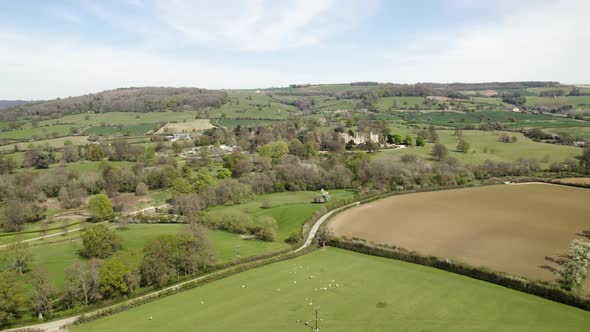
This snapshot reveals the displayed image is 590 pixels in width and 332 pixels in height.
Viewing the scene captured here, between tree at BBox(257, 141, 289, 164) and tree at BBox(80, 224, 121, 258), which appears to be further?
tree at BBox(257, 141, 289, 164)

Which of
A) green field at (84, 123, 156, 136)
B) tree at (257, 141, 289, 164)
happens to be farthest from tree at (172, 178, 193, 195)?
green field at (84, 123, 156, 136)

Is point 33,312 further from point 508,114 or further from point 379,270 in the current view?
point 508,114

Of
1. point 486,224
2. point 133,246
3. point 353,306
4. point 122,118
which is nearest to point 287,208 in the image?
point 133,246

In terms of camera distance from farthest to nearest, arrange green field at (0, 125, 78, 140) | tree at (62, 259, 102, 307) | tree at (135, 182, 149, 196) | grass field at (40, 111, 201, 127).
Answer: grass field at (40, 111, 201, 127) < green field at (0, 125, 78, 140) < tree at (135, 182, 149, 196) < tree at (62, 259, 102, 307)

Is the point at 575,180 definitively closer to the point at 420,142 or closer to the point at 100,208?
the point at 420,142

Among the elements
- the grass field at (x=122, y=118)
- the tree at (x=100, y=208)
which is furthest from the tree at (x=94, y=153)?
the grass field at (x=122, y=118)

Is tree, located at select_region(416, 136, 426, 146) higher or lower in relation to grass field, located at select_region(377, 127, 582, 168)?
higher

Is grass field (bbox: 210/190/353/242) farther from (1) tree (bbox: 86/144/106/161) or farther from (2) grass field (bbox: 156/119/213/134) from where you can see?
(2) grass field (bbox: 156/119/213/134)

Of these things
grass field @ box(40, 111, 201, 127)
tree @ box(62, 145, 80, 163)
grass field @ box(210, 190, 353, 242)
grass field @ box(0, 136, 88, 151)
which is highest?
grass field @ box(40, 111, 201, 127)
